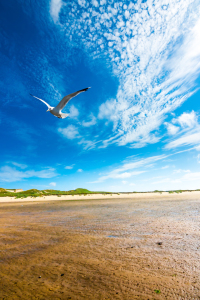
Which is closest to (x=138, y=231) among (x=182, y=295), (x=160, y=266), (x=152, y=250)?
(x=152, y=250)

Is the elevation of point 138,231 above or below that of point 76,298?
above

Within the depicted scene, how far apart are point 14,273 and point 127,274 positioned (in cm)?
255

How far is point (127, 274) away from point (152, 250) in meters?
→ 1.55

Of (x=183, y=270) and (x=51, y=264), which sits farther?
(x=51, y=264)

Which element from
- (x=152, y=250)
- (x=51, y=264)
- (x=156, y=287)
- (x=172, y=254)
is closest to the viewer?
(x=156, y=287)

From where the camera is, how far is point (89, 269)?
3.74 meters

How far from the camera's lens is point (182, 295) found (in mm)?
2756

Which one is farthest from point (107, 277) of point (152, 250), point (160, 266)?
point (152, 250)

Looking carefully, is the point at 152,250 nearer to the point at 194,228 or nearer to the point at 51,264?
the point at 51,264

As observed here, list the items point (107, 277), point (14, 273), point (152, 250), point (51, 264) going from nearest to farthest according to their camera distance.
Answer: point (107, 277) → point (14, 273) → point (51, 264) → point (152, 250)

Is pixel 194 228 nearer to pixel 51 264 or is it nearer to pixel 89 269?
pixel 89 269

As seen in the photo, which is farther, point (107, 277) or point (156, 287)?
point (107, 277)

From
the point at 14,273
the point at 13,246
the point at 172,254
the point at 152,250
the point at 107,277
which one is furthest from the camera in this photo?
the point at 13,246

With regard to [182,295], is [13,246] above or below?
above
